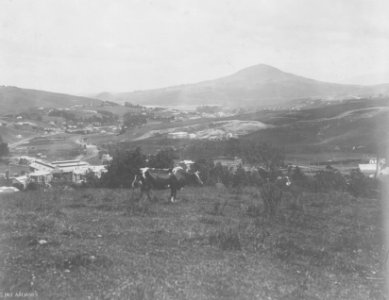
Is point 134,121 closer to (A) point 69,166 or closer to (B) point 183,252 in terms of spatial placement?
(A) point 69,166

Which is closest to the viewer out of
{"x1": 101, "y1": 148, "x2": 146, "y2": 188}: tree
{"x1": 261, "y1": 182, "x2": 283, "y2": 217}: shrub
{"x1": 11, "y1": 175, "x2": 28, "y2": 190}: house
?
{"x1": 261, "y1": 182, "x2": 283, "y2": 217}: shrub

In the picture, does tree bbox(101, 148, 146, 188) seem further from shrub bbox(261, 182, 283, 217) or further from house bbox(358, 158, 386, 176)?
house bbox(358, 158, 386, 176)

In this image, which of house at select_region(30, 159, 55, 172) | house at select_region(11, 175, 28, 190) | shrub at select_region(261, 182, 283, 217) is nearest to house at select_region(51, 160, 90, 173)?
house at select_region(30, 159, 55, 172)

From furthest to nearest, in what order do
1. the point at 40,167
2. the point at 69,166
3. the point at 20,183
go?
the point at 40,167, the point at 69,166, the point at 20,183

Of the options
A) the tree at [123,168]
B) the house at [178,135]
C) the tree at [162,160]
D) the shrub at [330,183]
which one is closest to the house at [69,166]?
the house at [178,135]

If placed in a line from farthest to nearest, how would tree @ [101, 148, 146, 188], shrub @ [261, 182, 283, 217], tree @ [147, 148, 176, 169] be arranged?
tree @ [147, 148, 176, 169], tree @ [101, 148, 146, 188], shrub @ [261, 182, 283, 217]

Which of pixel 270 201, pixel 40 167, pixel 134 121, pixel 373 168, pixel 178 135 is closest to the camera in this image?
pixel 270 201

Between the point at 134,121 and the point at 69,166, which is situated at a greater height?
the point at 134,121

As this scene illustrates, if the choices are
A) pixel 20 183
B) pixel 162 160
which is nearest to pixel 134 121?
pixel 20 183

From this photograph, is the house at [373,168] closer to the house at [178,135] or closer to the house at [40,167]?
the house at [40,167]
